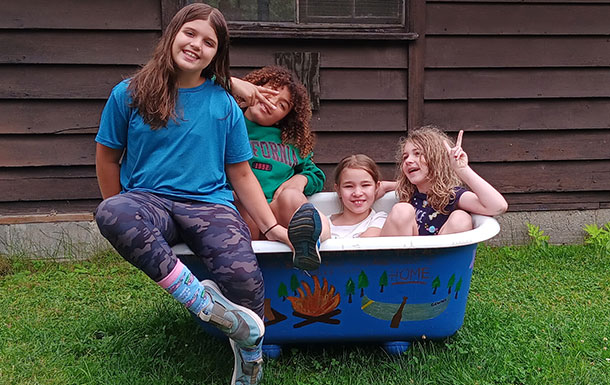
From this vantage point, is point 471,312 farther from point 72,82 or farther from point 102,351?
point 72,82

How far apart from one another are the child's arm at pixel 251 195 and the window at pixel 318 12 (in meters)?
1.76

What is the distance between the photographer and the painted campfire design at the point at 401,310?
2182 mm

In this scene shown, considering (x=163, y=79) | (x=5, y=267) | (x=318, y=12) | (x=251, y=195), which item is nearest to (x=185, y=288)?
(x=251, y=195)

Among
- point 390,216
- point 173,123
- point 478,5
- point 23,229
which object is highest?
point 478,5

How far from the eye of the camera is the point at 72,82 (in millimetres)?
3572

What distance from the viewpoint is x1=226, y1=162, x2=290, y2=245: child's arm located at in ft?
7.11

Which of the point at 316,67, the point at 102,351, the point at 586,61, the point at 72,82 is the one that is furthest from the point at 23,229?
the point at 586,61

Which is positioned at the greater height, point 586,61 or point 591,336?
point 586,61

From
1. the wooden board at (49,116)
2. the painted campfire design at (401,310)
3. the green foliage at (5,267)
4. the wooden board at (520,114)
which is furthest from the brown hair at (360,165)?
the green foliage at (5,267)

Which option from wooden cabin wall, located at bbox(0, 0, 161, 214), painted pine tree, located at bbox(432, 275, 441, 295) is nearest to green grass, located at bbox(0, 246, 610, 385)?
painted pine tree, located at bbox(432, 275, 441, 295)

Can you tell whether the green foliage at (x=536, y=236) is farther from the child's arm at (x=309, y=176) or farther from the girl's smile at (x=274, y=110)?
the girl's smile at (x=274, y=110)

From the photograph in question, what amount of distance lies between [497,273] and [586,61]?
1627mm

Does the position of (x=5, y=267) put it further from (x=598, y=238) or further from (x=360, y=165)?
(x=598, y=238)

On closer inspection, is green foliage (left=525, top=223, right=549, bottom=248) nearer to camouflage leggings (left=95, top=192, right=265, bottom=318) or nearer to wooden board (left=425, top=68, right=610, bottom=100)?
wooden board (left=425, top=68, right=610, bottom=100)
